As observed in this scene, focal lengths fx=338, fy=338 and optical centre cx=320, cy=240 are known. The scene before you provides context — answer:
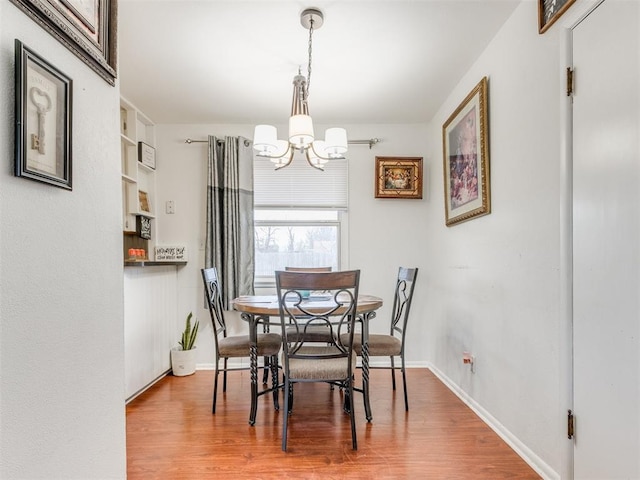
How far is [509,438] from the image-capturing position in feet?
6.13

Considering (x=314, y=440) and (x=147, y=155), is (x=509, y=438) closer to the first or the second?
(x=314, y=440)

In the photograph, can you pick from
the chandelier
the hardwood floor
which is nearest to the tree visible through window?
the chandelier

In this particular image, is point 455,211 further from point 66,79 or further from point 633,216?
point 66,79

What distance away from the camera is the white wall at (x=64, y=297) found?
30.3 inches

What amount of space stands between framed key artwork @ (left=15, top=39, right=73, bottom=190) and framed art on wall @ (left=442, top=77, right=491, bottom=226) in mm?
2120

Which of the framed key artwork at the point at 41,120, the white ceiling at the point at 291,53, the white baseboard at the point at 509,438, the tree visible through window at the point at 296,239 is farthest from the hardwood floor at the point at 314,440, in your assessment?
the white ceiling at the point at 291,53

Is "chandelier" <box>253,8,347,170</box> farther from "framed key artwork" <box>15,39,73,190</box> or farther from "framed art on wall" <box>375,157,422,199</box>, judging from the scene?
"framed key artwork" <box>15,39,73,190</box>

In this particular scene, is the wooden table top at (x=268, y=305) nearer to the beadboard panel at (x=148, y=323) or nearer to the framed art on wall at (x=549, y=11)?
the beadboard panel at (x=148, y=323)

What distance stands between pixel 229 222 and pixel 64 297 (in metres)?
2.24

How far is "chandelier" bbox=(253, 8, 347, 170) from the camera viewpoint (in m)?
1.87

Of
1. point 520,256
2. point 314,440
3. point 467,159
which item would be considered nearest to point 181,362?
point 314,440

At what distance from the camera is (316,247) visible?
3389 millimetres

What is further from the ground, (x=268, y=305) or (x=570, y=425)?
(x=268, y=305)

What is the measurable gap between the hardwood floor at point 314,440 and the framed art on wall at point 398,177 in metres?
1.77
